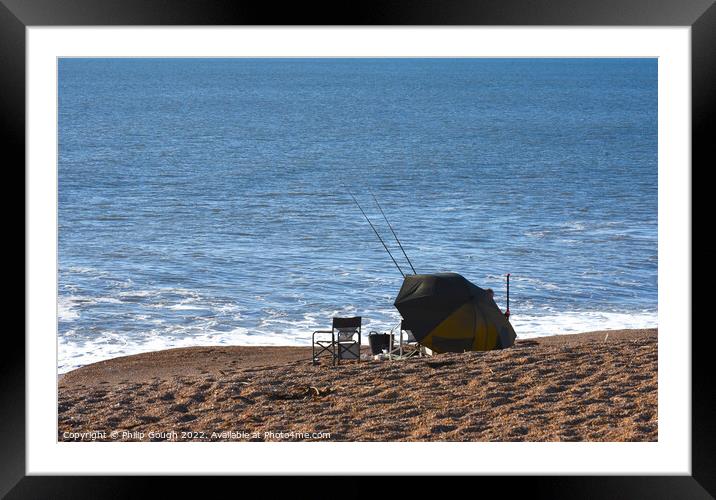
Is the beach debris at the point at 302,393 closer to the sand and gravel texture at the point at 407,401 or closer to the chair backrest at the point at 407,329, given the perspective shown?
the sand and gravel texture at the point at 407,401

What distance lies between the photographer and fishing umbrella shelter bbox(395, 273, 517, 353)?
6.91 metres

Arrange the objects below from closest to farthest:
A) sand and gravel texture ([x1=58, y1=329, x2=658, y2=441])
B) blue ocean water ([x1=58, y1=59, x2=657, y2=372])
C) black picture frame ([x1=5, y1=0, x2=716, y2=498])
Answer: black picture frame ([x1=5, y1=0, x2=716, y2=498]) → sand and gravel texture ([x1=58, y1=329, x2=658, y2=441]) → blue ocean water ([x1=58, y1=59, x2=657, y2=372])

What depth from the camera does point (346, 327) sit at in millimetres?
7734

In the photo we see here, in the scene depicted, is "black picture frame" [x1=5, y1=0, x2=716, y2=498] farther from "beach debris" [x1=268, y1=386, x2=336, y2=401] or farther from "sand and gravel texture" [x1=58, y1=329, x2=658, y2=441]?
"beach debris" [x1=268, y1=386, x2=336, y2=401]

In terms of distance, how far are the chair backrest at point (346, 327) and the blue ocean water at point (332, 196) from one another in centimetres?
306

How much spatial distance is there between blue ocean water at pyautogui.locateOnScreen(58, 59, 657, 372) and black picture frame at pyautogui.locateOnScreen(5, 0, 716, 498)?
221 inches

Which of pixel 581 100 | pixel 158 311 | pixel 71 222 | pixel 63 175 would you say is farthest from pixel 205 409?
pixel 581 100

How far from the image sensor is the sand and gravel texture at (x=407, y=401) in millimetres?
5434

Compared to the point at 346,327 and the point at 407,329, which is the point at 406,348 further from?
the point at 346,327

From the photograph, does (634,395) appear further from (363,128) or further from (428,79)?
(428,79)

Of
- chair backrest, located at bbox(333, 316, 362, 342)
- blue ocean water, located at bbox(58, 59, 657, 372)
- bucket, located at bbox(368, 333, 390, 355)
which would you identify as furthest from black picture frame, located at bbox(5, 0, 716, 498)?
blue ocean water, located at bbox(58, 59, 657, 372)
